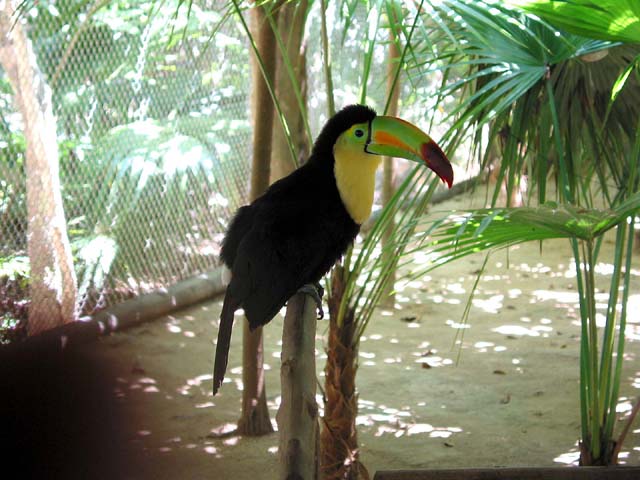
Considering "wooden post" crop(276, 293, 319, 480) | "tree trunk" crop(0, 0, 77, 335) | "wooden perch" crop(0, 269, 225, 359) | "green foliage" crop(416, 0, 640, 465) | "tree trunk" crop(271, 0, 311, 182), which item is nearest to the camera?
"wooden post" crop(276, 293, 319, 480)

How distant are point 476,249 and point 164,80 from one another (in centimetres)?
340

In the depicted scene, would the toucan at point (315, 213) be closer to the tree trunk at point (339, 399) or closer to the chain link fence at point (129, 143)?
the tree trunk at point (339, 399)

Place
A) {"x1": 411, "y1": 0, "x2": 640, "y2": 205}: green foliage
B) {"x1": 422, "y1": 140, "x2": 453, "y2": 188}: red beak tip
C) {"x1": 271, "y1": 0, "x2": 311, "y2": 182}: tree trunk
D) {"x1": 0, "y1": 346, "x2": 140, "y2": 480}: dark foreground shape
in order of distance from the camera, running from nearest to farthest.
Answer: {"x1": 422, "y1": 140, "x2": 453, "y2": 188}: red beak tip
{"x1": 411, "y1": 0, "x2": 640, "y2": 205}: green foliage
{"x1": 0, "y1": 346, "x2": 140, "y2": 480}: dark foreground shape
{"x1": 271, "y1": 0, "x2": 311, "y2": 182}: tree trunk

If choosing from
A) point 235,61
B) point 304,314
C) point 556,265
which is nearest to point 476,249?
point 304,314

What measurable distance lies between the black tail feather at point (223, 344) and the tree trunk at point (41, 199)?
263 centimetres

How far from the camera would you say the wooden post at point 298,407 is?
1427 mm

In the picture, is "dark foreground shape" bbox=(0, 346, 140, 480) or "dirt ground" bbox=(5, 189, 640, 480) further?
"dirt ground" bbox=(5, 189, 640, 480)

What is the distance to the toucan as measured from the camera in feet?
7.14

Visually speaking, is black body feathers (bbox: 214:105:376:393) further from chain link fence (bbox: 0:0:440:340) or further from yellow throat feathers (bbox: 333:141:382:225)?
chain link fence (bbox: 0:0:440:340)

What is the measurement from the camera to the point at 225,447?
3467mm

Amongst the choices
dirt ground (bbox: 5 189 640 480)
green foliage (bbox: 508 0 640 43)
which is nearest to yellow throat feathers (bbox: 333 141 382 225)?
green foliage (bbox: 508 0 640 43)

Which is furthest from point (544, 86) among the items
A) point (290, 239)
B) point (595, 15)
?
point (290, 239)

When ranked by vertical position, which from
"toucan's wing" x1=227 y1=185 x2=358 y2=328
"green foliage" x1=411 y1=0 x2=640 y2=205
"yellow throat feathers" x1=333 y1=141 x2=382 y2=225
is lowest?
"toucan's wing" x1=227 y1=185 x2=358 y2=328

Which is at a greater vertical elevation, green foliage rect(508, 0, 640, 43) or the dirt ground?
green foliage rect(508, 0, 640, 43)
